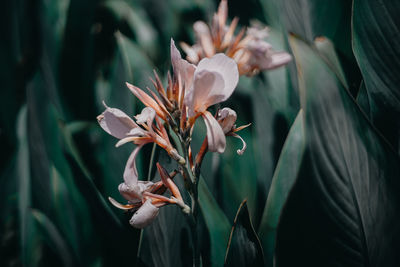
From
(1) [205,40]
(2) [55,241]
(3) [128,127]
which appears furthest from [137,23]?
(3) [128,127]

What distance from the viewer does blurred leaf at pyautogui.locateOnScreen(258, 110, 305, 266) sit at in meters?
0.41

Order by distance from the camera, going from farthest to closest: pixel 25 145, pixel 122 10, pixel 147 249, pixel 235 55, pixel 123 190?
pixel 122 10 → pixel 25 145 → pixel 235 55 → pixel 147 249 → pixel 123 190

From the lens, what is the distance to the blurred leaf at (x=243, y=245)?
347 mm

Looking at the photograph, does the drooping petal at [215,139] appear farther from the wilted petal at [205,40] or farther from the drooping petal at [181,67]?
the wilted petal at [205,40]

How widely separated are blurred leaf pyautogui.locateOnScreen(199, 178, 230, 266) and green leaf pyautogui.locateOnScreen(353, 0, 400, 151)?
0.76ft

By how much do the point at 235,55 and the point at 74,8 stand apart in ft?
1.52

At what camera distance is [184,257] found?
417 millimetres

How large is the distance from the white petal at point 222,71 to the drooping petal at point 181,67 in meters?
0.02

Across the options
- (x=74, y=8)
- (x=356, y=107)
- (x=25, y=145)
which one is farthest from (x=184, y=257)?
(x=74, y=8)

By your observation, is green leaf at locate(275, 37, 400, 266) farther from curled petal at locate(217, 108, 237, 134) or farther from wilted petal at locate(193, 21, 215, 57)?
wilted petal at locate(193, 21, 215, 57)

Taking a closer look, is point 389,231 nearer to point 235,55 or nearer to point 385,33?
point 385,33

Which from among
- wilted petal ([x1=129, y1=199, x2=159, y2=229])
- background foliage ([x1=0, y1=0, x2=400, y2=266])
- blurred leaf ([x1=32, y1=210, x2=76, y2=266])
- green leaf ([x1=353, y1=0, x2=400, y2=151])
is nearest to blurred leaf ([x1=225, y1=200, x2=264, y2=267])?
background foliage ([x1=0, y1=0, x2=400, y2=266])

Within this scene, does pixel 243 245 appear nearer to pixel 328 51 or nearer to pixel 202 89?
pixel 202 89

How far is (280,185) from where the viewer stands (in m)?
0.41
